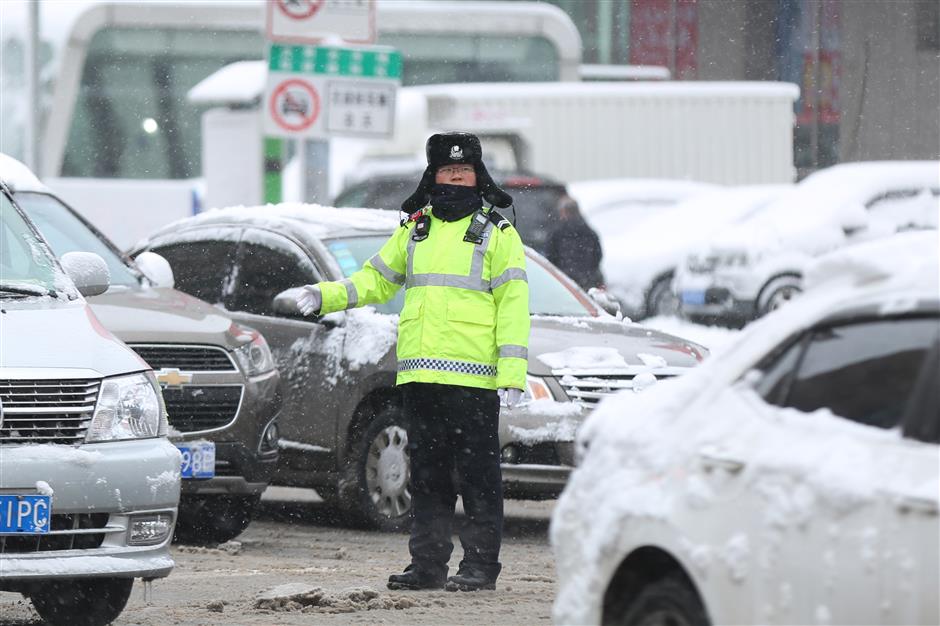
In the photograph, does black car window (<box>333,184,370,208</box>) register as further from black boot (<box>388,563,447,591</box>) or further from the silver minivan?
the silver minivan

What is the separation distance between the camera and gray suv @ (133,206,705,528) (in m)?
10.3

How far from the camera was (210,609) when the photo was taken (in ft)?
26.8

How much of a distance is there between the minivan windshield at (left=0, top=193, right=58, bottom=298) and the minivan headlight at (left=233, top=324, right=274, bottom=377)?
1983 mm

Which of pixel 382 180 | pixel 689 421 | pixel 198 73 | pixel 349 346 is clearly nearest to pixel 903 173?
pixel 382 180

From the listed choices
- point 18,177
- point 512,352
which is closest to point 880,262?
point 512,352

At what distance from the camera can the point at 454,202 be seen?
869 centimetres

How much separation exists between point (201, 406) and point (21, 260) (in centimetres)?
219

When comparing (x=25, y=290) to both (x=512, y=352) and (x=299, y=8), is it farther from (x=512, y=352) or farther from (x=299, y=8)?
(x=299, y=8)

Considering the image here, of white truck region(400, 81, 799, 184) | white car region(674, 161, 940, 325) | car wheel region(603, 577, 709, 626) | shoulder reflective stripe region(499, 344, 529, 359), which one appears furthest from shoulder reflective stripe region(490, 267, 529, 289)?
white truck region(400, 81, 799, 184)

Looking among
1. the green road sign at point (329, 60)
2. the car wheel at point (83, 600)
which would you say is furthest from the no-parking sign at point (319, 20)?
the car wheel at point (83, 600)

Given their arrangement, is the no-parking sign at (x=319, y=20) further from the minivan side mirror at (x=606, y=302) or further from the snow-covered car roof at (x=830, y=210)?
the snow-covered car roof at (x=830, y=210)

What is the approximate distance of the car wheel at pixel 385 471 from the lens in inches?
424

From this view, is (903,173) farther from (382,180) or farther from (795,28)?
(795,28)

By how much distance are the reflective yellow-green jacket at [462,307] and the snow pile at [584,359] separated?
5.98 ft
